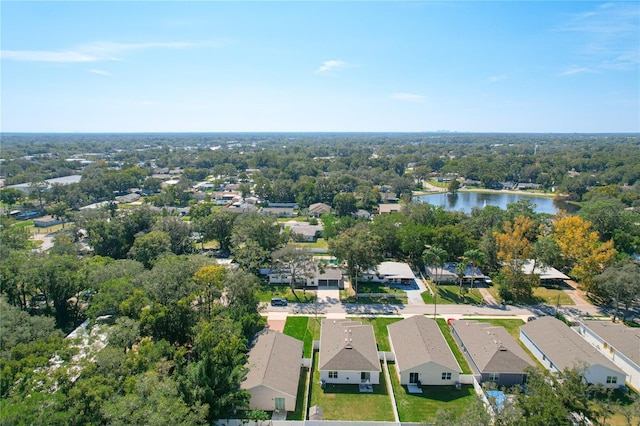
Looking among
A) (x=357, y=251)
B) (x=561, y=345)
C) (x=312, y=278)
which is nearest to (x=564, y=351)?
(x=561, y=345)

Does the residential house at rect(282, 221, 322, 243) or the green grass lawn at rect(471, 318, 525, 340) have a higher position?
the residential house at rect(282, 221, 322, 243)

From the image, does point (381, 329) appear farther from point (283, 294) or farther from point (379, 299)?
point (283, 294)

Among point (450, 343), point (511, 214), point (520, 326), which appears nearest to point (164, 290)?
point (450, 343)

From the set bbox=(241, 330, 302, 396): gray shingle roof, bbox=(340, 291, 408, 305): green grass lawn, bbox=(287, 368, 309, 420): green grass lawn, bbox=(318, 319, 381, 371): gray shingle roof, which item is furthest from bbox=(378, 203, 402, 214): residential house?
bbox=(287, 368, 309, 420): green grass lawn

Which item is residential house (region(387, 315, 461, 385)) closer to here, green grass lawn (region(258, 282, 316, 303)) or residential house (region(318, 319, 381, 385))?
residential house (region(318, 319, 381, 385))

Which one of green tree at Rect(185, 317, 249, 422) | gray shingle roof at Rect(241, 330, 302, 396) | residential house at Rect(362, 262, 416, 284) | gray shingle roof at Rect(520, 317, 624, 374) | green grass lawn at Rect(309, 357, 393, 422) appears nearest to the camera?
green tree at Rect(185, 317, 249, 422)

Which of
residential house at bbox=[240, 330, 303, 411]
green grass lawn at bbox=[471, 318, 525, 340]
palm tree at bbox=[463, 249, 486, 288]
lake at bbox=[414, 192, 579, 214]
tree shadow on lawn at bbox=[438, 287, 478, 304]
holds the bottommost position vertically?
green grass lawn at bbox=[471, 318, 525, 340]

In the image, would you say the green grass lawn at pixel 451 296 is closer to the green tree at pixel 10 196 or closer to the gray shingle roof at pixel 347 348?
the gray shingle roof at pixel 347 348
